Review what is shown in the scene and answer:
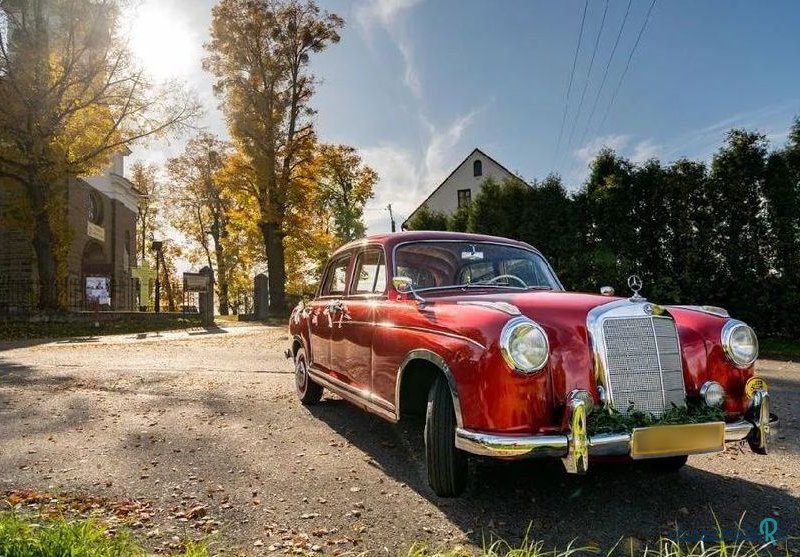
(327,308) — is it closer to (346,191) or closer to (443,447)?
(443,447)

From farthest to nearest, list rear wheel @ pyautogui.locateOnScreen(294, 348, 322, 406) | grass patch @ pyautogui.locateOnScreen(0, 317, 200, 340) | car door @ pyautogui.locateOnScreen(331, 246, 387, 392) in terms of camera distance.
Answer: grass patch @ pyautogui.locateOnScreen(0, 317, 200, 340) < rear wheel @ pyautogui.locateOnScreen(294, 348, 322, 406) < car door @ pyautogui.locateOnScreen(331, 246, 387, 392)

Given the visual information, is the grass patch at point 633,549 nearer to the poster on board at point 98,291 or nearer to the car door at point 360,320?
the car door at point 360,320

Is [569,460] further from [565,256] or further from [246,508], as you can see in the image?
[565,256]

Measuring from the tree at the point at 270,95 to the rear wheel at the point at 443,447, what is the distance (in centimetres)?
2231

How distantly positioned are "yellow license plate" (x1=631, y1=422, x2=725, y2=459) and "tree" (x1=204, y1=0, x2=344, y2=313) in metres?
23.0

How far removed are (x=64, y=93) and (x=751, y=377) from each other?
67.6 feet

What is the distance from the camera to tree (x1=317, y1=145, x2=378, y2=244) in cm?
4188

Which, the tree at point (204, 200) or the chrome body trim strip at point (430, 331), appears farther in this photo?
the tree at point (204, 200)

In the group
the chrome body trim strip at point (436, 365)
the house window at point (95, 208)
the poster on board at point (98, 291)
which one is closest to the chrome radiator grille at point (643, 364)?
the chrome body trim strip at point (436, 365)

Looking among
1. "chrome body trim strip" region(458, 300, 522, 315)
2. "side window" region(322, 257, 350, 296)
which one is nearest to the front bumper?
"chrome body trim strip" region(458, 300, 522, 315)

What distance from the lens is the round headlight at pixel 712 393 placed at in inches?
130

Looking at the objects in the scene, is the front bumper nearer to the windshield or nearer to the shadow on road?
the shadow on road

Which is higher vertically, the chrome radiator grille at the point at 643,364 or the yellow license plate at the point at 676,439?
the chrome radiator grille at the point at 643,364

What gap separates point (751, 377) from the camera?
3482 mm
